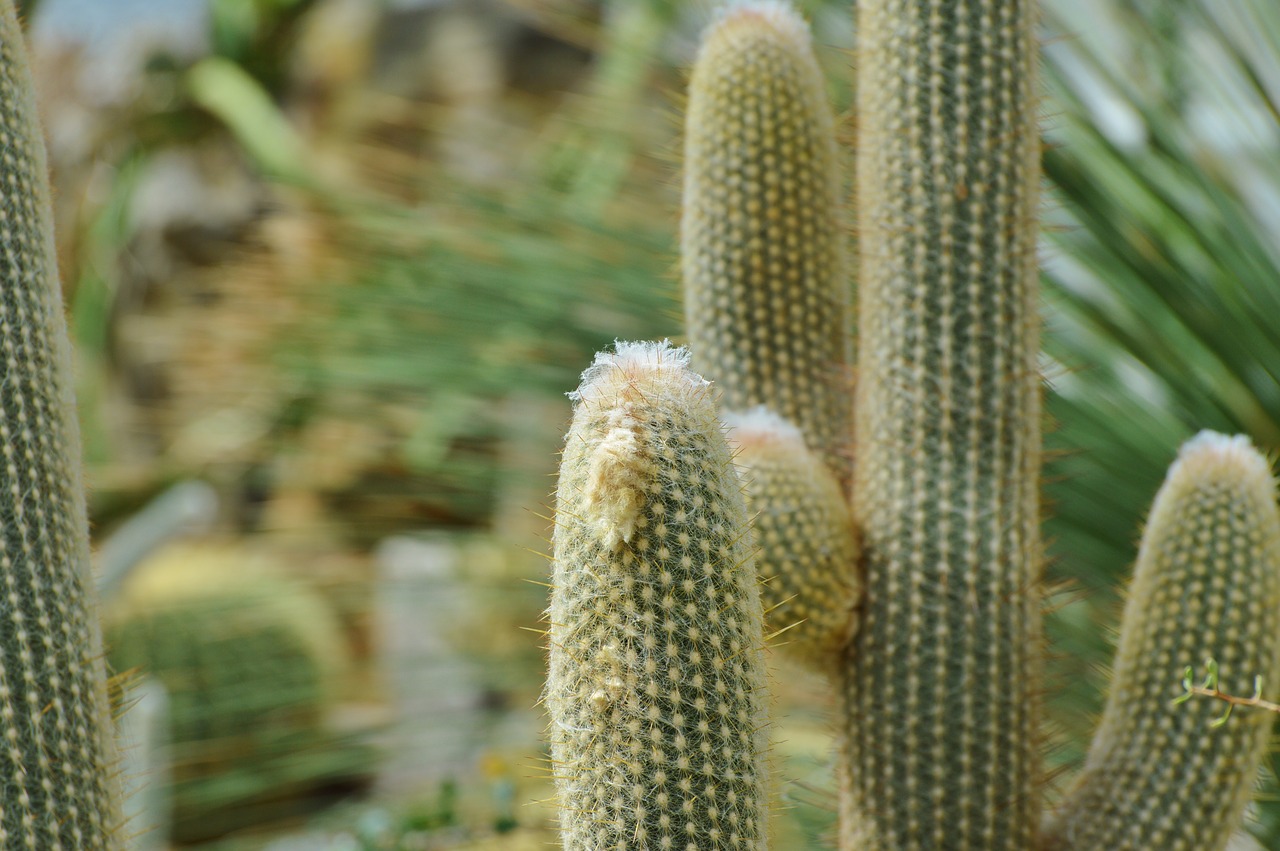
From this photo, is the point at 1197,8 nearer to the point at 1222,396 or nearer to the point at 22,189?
the point at 1222,396

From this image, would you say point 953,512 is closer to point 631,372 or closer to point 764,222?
point 764,222

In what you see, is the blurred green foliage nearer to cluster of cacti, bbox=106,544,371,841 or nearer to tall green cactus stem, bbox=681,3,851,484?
tall green cactus stem, bbox=681,3,851,484

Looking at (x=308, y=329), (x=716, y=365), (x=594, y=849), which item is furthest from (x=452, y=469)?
(x=594, y=849)

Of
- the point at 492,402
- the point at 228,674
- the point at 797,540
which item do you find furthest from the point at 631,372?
the point at 228,674

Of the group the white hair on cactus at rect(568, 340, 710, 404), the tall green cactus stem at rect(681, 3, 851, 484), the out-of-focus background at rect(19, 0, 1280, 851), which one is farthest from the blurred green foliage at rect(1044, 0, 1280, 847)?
the white hair on cactus at rect(568, 340, 710, 404)

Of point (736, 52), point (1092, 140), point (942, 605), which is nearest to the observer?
point (942, 605)

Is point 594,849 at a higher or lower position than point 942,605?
lower

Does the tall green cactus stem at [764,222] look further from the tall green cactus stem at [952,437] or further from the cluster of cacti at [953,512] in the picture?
the tall green cactus stem at [952,437]
